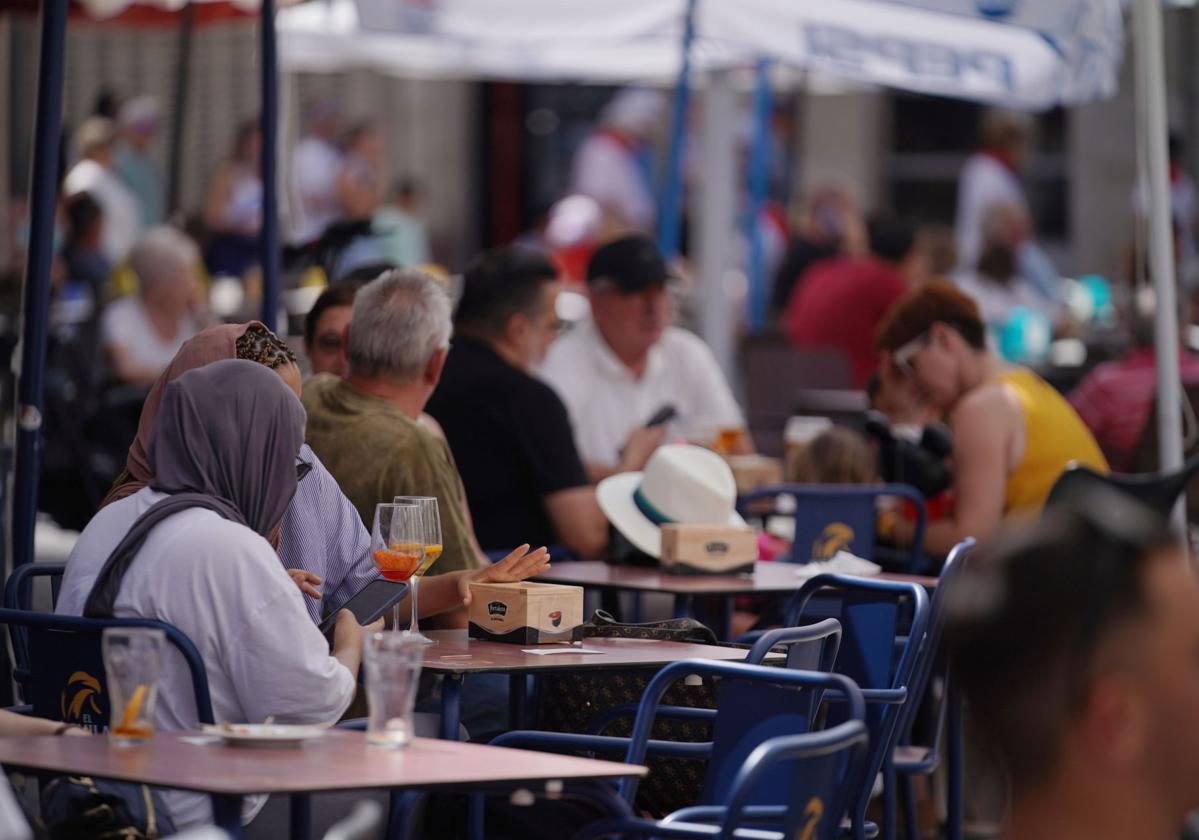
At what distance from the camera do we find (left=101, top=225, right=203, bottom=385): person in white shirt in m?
9.21

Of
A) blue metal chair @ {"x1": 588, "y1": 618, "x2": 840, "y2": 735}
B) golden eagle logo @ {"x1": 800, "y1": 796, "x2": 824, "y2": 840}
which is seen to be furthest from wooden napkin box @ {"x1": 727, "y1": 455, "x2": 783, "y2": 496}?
golden eagle logo @ {"x1": 800, "y1": 796, "x2": 824, "y2": 840}

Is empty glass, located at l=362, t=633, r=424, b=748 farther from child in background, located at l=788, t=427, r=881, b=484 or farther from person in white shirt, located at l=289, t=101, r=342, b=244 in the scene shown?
person in white shirt, located at l=289, t=101, r=342, b=244

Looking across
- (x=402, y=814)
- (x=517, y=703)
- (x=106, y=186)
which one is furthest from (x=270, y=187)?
(x=106, y=186)

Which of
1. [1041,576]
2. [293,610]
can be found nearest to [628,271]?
[293,610]

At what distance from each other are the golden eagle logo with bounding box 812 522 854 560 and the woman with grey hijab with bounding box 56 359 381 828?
262 centimetres

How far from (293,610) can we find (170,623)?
19 cm

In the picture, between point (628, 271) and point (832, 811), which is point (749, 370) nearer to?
point (628, 271)

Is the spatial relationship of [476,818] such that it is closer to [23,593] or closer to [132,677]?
[132,677]

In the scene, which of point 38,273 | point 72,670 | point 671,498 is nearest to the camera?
point 72,670

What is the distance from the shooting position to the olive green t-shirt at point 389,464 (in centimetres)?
424

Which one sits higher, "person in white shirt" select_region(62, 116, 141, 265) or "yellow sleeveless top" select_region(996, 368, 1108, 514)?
"person in white shirt" select_region(62, 116, 141, 265)

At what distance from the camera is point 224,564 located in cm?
304

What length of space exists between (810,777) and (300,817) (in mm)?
702

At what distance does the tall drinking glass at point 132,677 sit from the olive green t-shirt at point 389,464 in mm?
1467
